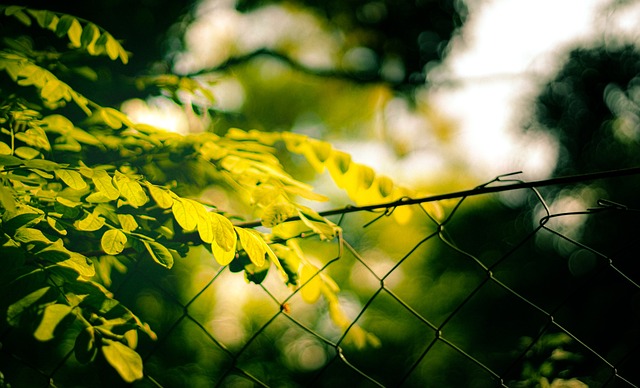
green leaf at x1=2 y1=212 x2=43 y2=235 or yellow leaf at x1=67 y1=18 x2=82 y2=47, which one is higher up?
yellow leaf at x1=67 y1=18 x2=82 y2=47

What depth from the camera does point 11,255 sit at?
90cm

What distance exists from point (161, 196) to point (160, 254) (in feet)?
0.49

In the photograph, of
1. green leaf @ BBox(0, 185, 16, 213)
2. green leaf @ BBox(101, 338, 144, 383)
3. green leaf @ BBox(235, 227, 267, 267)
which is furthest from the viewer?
green leaf @ BBox(235, 227, 267, 267)

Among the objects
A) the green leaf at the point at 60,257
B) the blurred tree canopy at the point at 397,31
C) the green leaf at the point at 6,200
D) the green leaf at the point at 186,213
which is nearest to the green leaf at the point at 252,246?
the green leaf at the point at 186,213

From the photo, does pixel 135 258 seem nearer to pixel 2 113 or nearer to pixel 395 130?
pixel 2 113

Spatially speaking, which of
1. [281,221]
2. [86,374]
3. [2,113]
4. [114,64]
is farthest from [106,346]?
[86,374]

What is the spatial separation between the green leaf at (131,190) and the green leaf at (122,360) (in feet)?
0.99

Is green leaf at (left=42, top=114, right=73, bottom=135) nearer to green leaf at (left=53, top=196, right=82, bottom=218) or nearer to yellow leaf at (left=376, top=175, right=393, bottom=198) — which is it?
green leaf at (left=53, top=196, right=82, bottom=218)

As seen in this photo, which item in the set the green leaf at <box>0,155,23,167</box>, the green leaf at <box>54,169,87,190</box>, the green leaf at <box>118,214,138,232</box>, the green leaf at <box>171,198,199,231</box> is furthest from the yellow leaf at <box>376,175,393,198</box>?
the green leaf at <box>0,155,23,167</box>

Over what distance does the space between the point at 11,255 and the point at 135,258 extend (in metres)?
0.50

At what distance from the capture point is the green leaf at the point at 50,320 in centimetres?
87

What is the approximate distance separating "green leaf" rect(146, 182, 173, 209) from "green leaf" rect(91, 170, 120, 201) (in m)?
0.08

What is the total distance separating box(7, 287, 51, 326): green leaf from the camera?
0.87 m

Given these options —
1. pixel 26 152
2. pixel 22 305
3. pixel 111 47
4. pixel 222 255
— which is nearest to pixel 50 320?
pixel 22 305
